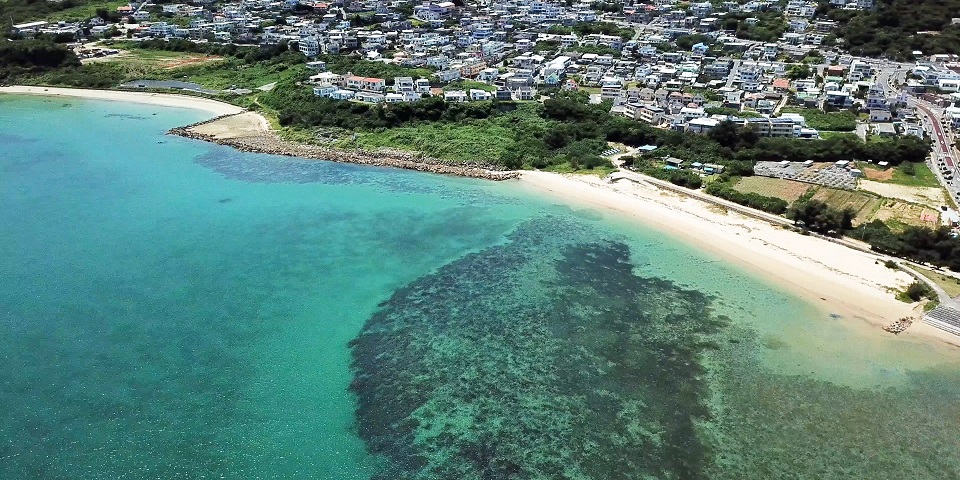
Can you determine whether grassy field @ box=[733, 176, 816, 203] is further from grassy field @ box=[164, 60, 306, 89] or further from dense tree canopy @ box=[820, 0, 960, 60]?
grassy field @ box=[164, 60, 306, 89]

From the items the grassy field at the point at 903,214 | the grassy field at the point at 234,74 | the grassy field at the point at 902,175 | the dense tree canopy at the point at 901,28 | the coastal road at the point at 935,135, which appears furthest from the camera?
the dense tree canopy at the point at 901,28

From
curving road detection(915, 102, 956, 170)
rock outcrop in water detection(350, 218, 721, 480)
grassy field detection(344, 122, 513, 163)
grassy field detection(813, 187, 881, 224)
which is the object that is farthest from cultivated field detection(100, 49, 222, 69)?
curving road detection(915, 102, 956, 170)

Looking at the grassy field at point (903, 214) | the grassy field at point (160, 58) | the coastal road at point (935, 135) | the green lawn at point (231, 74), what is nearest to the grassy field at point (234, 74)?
the green lawn at point (231, 74)

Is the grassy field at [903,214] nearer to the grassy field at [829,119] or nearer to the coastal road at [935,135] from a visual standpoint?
the coastal road at [935,135]

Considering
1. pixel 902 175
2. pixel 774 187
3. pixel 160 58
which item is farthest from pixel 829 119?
pixel 160 58

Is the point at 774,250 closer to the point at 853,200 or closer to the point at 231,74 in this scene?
the point at 853,200

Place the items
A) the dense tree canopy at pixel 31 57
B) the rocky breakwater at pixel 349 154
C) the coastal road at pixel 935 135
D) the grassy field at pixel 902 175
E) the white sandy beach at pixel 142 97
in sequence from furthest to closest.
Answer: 1. the dense tree canopy at pixel 31 57
2. the white sandy beach at pixel 142 97
3. the rocky breakwater at pixel 349 154
4. the grassy field at pixel 902 175
5. the coastal road at pixel 935 135
